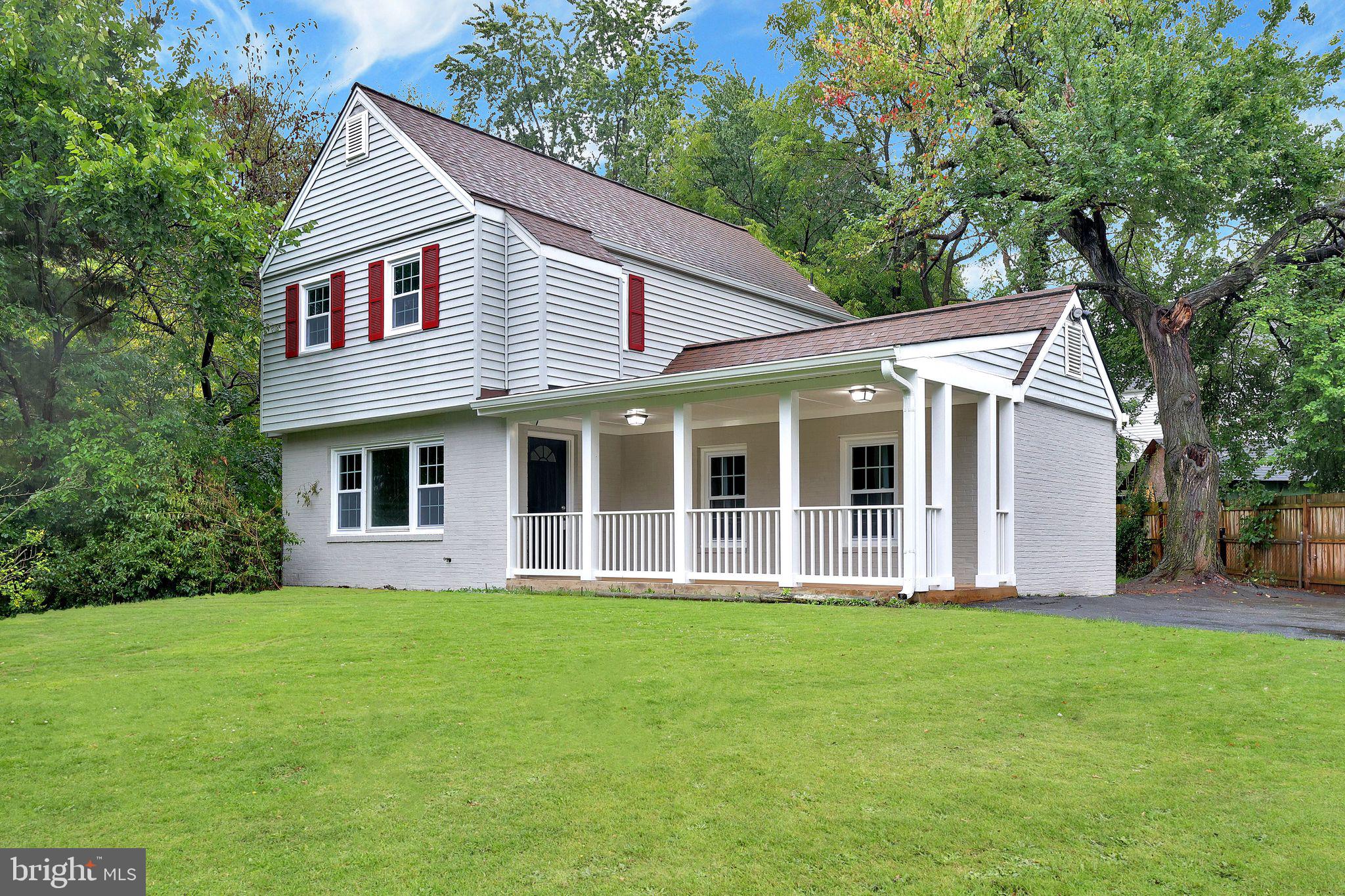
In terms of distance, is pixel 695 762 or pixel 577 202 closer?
pixel 695 762

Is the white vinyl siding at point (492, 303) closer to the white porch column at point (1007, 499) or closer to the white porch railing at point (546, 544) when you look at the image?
the white porch railing at point (546, 544)

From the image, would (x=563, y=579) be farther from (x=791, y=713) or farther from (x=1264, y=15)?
(x=1264, y=15)

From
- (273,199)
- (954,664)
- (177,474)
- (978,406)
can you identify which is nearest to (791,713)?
(954,664)

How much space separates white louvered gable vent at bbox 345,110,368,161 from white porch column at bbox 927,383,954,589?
429 inches

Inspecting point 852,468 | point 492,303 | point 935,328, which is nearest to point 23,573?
point 492,303

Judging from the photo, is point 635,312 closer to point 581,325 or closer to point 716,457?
point 581,325

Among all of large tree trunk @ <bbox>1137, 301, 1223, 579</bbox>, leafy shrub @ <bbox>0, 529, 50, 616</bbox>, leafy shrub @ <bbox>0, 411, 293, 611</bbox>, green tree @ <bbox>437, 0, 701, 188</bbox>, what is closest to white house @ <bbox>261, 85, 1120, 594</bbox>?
leafy shrub @ <bbox>0, 411, 293, 611</bbox>

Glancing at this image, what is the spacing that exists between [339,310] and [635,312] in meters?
5.08

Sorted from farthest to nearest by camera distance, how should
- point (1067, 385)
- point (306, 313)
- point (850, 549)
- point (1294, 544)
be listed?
point (1294, 544) < point (306, 313) < point (1067, 385) < point (850, 549)

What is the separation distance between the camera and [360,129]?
17297 millimetres

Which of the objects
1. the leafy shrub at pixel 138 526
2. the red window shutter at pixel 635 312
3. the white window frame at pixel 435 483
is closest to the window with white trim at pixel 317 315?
the leafy shrub at pixel 138 526

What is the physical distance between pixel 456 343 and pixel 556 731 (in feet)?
35.0

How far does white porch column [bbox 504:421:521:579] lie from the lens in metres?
15.1

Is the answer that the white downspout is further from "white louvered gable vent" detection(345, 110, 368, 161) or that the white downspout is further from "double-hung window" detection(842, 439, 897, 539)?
"white louvered gable vent" detection(345, 110, 368, 161)
